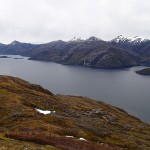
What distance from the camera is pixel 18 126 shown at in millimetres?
58000

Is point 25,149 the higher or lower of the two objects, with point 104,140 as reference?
higher

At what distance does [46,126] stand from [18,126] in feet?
17.6

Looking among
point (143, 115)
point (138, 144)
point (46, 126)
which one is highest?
point (46, 126)

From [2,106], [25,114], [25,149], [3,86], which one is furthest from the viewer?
[3,86]

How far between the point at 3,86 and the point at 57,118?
48.3m

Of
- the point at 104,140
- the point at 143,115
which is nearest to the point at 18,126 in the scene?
the point at 104,140

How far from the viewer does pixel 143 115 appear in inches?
6944

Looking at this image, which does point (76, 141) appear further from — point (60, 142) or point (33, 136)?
point (33, 136)

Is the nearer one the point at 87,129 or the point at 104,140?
the point at 104,140

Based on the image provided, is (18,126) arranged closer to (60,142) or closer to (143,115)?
(60,142)

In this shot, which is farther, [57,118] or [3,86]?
[3,86]

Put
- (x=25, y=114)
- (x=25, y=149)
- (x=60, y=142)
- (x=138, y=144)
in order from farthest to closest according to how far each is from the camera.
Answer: (x=25, y=114) < (x=138, y=144) < (x=60, y=142) < (x=25, y=149)

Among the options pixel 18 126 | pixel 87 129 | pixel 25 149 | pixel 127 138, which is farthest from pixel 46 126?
pixel 25 149

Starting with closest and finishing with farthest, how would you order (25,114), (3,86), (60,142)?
(60,142), (25,114), (3,86)
